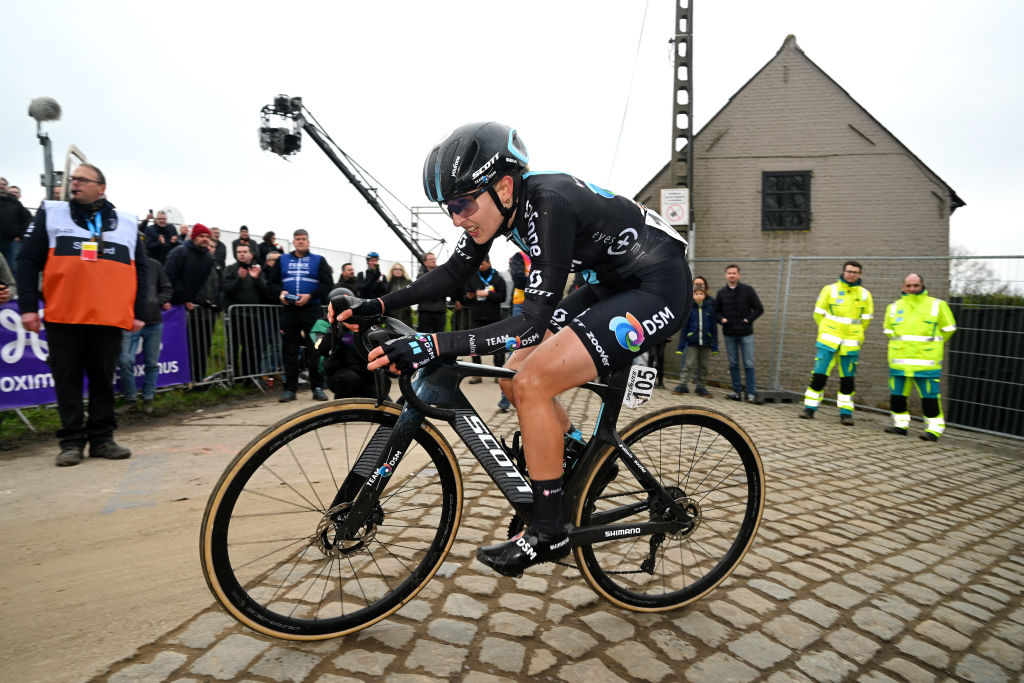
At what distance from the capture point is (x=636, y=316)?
7.88 ft

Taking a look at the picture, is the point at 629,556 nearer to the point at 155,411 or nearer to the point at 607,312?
the point at 607,312

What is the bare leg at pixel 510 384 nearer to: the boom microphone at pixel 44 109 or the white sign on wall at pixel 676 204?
the boom microphone at pixel 44 109

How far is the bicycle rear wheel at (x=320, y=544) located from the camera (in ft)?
6.52

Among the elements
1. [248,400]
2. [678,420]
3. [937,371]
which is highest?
[678,420]

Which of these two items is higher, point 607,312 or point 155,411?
point 607,312

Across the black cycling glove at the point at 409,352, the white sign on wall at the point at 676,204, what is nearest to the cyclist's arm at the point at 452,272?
the black cycling glove at the point at 409,352

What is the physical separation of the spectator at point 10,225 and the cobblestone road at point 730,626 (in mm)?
7562

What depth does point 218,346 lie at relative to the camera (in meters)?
8.20

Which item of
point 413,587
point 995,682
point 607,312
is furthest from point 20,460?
point 995,682

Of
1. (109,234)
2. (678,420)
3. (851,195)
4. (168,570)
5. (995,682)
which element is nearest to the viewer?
(995,682)

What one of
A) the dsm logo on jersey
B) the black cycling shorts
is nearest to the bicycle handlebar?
the black cycling shorts

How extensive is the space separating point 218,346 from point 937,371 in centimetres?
987

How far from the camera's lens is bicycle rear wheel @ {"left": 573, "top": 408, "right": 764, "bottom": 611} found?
2.47m

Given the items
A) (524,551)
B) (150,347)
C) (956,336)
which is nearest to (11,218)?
(150,347)
